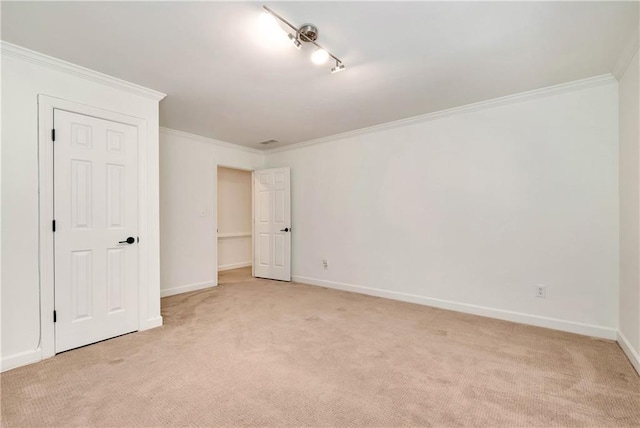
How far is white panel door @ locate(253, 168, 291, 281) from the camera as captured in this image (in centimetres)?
536

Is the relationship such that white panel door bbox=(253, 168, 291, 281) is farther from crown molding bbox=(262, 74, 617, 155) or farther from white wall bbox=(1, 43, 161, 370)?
white wall bbox=(1, 43, 161, 370)

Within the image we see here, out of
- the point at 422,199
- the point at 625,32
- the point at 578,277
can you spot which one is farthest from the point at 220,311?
the point at 625,32

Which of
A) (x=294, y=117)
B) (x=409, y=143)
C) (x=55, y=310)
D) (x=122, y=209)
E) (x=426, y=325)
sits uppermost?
(x=294, y=117)

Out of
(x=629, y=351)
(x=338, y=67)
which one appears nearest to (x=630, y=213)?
(x=629, y=351)

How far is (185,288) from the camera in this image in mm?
4633

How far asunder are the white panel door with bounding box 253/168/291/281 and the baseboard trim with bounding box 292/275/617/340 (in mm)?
1085

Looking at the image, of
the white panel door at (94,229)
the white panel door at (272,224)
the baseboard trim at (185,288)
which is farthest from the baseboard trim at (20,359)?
the white panel door at (272,224)

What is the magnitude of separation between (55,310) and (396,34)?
3.59m

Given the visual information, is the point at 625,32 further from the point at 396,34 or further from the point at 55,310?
the point at 55,310

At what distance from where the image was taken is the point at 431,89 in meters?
3.10

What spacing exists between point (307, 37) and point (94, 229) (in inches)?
101

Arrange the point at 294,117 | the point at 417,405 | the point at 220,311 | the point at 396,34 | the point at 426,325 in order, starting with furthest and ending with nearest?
1. the point at 294,117
2. the point at 220,311
3. the point at 426,325
4. the point at 396,34
5. the point at 417,405

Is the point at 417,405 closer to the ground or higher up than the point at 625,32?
closer to the ground

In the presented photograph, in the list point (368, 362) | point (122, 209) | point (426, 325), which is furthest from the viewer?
point (426, 325)
